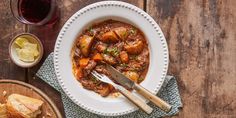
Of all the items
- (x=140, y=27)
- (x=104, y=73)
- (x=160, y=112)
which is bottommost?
(x=160, y=112)

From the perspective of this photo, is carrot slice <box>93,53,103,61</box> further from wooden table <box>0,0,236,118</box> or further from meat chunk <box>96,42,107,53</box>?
wooden table <box>0,0,236,118</box>

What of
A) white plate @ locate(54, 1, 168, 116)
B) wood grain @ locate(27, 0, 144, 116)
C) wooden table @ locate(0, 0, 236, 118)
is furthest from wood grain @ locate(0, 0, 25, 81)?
wooden table @ locate(0, 0, 236, 118)

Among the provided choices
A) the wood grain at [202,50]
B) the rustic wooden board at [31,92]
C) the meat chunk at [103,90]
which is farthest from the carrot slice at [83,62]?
the wood grain at [202,50]

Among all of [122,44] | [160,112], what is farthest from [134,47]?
[160,112]

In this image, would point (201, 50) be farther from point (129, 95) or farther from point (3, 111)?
point (3, 111)

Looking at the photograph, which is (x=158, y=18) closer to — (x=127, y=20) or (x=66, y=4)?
(x=127, y=20)

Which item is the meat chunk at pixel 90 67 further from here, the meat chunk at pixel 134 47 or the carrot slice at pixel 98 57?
the meat chunk at pixel 134 47
